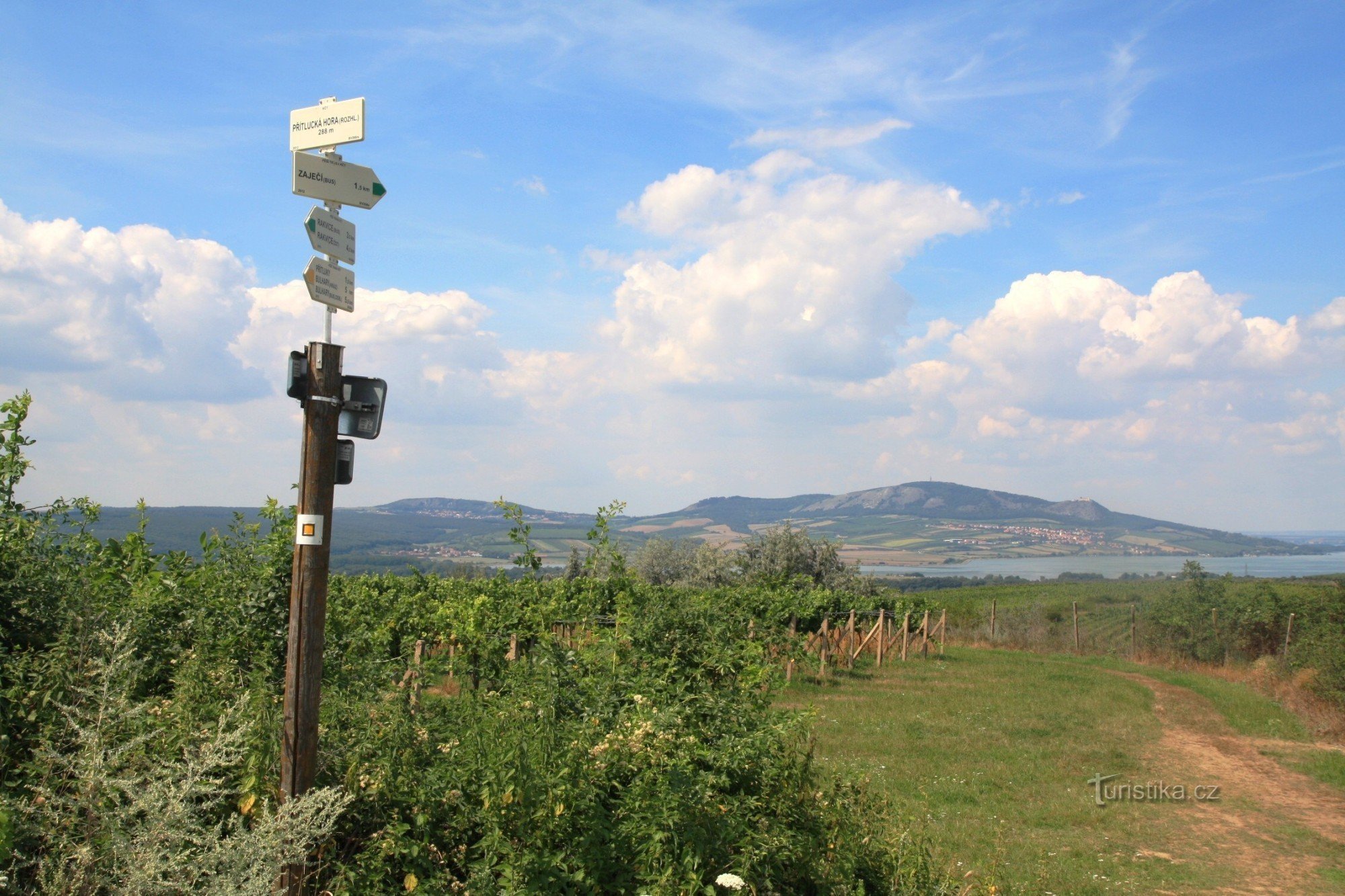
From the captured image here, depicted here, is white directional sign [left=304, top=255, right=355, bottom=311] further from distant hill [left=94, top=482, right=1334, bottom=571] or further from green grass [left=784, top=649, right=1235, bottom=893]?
distant hill [left=94, top=482, right=1334, bottom=571]

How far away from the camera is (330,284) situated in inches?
172

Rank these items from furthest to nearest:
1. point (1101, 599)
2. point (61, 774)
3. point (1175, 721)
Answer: point (1101, 599) < point (1175, 721) < point (61, 774)

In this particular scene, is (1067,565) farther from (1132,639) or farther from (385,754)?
(385,754)

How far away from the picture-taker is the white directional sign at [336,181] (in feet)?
14.1

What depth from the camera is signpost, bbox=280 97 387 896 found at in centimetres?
423

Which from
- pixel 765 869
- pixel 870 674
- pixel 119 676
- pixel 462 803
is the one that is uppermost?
pixel 119 676

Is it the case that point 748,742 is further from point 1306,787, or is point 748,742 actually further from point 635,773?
point 1306,787

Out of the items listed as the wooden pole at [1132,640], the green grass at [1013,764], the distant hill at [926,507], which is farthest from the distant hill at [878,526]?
the green grass at [1013,764]

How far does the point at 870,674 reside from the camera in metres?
19.9

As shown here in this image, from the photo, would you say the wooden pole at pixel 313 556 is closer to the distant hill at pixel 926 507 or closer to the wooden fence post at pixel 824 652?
the wooden fence post at pixel 824 652

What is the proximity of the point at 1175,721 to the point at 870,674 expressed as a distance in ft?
21.1

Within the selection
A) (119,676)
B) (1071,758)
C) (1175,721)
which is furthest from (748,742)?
(1175,721)

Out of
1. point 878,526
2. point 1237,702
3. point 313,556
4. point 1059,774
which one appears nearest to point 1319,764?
point 1059,774

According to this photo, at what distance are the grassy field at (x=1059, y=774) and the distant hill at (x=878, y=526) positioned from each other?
4645 cm
